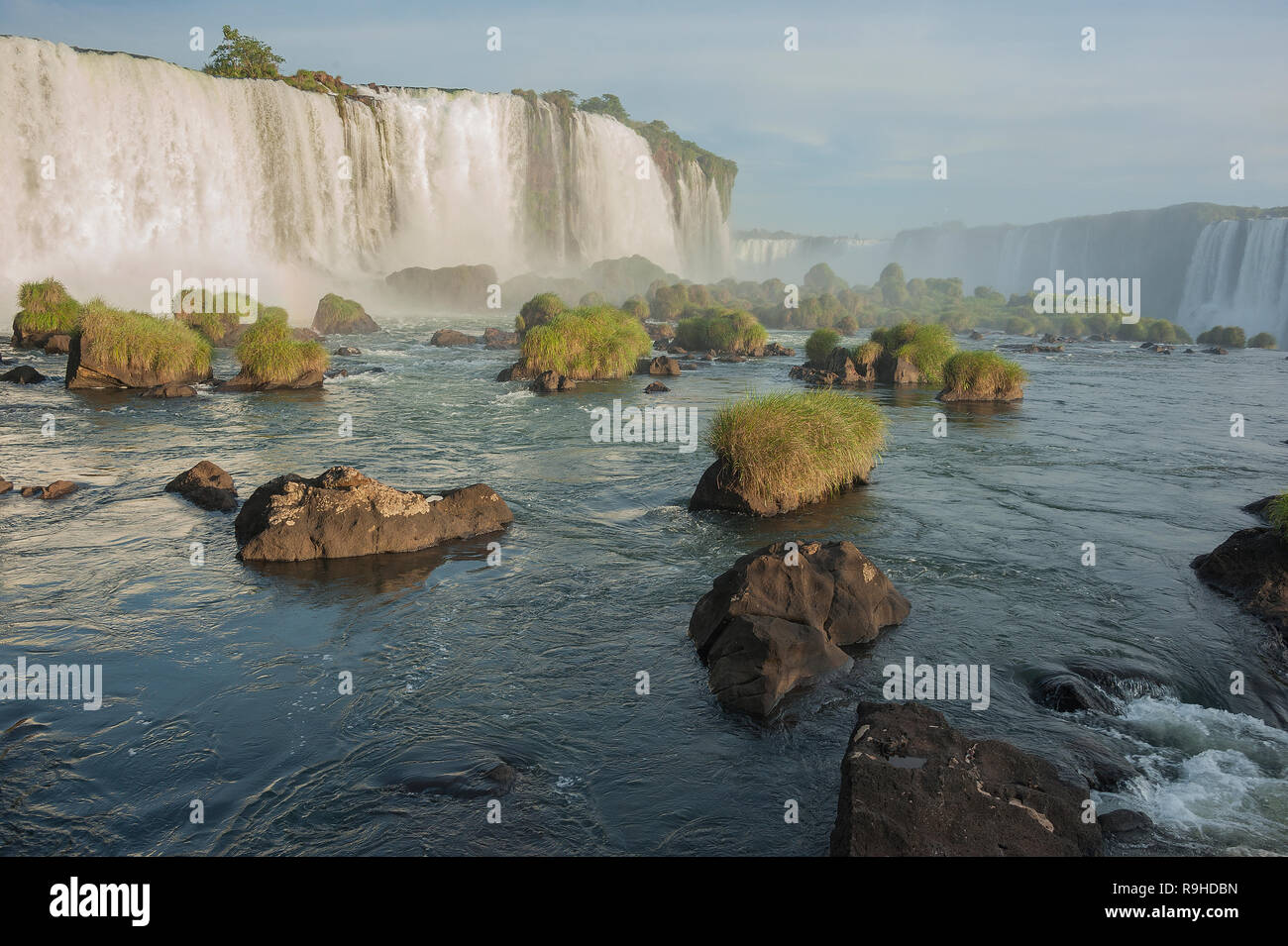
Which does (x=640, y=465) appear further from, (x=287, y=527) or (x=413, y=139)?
(x=413, y=139)

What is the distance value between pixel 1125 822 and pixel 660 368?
29.7 meters

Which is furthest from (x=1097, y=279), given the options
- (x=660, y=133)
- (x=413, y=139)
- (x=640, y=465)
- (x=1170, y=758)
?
(x=1170, y=758)

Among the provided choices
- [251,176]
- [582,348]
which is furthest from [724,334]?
[251,176]

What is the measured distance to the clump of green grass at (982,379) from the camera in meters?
29.5

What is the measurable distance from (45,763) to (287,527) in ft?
16.8

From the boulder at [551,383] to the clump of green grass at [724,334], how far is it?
16704 millimetres

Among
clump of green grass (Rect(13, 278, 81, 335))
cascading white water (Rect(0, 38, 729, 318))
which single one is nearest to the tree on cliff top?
cascading white water (Rect(0, 38, 729, 318))

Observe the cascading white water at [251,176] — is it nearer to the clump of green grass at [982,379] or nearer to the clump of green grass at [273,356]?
the clump of green grass at [273,356]

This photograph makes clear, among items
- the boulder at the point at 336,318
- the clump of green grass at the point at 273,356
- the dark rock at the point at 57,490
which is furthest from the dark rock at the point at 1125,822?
the boulder at the point at 336,318

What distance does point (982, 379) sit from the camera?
29438 millimetres

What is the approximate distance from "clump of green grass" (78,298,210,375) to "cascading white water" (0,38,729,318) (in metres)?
23.2

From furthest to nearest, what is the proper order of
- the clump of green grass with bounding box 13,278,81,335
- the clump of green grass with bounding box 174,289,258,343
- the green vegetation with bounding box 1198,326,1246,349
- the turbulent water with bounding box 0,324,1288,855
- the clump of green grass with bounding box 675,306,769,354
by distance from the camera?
the green vegetation with bounding box 1198,326,1246,349 → the clump of green grass with bounding box 675,306,769,354 → the clump of green grass with bounding box 174,289,258,343 → the clump of green grass with bounding box 13,278,81,335 → the turbulent water with bounding box 0,324,1288,855

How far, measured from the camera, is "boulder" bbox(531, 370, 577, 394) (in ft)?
96.5

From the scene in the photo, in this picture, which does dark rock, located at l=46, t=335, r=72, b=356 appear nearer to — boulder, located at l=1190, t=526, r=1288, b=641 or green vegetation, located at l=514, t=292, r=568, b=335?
green vegetation, located at l=514, t=292, r=568, b=335
